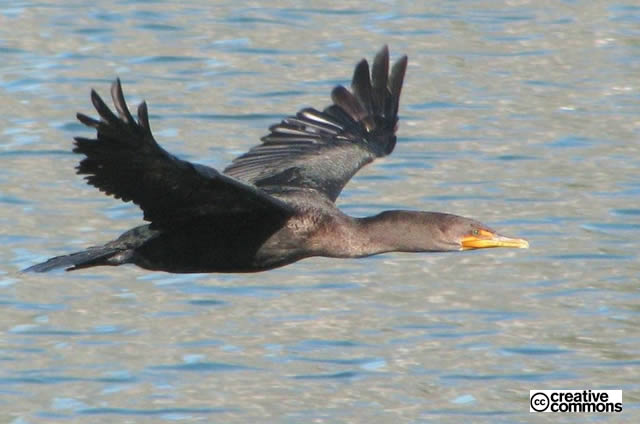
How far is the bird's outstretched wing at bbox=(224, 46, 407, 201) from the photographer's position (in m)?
11.2

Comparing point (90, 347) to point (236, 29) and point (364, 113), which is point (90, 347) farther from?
point (236, 29)

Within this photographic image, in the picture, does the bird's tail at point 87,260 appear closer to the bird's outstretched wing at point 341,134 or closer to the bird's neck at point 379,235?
the bird's neck at point 379,235

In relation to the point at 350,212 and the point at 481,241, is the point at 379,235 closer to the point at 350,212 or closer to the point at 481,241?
the point at 481,241

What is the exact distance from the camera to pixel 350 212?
13359 millimetres

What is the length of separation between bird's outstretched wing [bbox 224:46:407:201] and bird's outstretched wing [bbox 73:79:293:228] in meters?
1.68

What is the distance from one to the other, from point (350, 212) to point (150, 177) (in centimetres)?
475

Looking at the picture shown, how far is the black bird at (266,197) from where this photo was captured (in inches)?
337

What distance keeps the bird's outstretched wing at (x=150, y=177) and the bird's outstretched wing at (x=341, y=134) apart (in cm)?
168

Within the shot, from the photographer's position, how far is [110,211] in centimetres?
1327

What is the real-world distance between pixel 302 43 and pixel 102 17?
7.36 feet

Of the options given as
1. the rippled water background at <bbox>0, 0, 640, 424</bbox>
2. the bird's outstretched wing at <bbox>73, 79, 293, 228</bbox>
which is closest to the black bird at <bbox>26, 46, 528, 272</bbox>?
the bird's outstretched wing at <bbox>73, 79, 293, 228</bbox>

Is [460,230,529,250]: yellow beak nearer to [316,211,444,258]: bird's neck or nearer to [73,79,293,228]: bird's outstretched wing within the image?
[316,211,444,258]: bird's neck

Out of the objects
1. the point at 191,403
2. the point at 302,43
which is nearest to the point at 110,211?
the point at 191,403

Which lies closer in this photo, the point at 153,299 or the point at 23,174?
the point at 153,299
